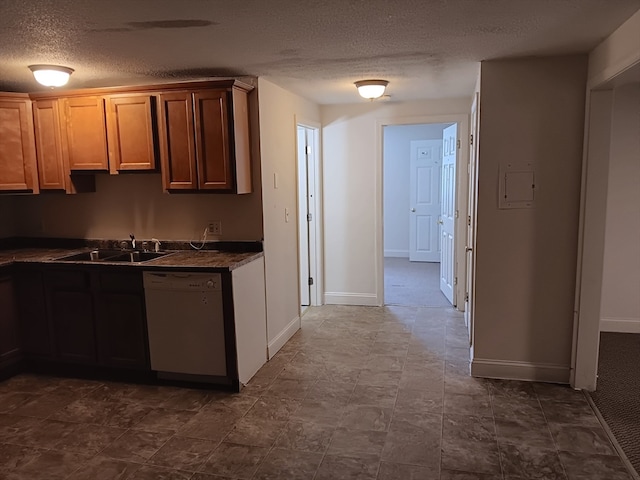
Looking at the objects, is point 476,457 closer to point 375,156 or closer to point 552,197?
point 552,197

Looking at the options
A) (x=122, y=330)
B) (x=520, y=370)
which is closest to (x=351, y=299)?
(x=520, y=370)

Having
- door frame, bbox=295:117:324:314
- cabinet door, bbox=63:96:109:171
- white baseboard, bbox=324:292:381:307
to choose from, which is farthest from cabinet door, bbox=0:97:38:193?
white baseboard, bbox=324:292:381:307

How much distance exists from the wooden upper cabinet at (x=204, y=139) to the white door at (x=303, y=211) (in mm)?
1568

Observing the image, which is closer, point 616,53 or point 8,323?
point 616,53

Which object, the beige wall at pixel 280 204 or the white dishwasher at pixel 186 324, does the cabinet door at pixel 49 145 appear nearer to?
the white dishwasher at pixel 186 324

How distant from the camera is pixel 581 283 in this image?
3.30 m

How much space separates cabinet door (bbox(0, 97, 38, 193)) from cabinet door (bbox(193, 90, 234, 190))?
4.82 ft

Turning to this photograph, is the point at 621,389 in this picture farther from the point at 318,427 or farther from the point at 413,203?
the point at 413,203

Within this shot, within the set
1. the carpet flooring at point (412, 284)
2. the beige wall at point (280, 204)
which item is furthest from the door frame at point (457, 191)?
the beige wall at point (280, 204)

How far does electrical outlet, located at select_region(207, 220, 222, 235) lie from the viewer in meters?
4.00

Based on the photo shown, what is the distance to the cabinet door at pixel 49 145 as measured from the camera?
392 centimetres

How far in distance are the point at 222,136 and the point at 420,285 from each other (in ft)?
12.5

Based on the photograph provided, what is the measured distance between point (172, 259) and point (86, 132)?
1239 millimetres

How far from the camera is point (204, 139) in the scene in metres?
3.60
